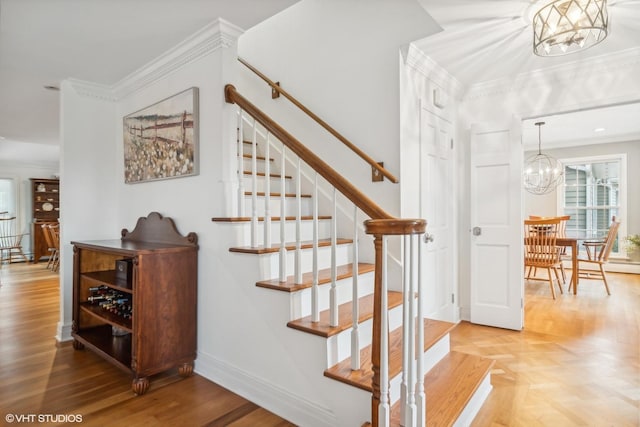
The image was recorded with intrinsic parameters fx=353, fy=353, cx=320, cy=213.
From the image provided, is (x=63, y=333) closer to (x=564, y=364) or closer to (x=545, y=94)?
(x=564, y=364)

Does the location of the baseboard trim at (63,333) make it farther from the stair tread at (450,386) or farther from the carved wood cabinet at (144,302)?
the stair tread at (450,386)

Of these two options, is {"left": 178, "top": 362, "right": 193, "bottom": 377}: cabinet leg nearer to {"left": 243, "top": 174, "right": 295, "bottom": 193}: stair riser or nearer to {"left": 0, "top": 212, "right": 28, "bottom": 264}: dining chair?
{"left": 243, "top": 174, "right": 295, "bottom": 193}: stair riser

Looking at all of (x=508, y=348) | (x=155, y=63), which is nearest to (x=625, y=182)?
(x=508, y=348)

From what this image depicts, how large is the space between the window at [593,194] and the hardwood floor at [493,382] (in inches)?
141

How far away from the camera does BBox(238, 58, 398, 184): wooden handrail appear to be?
2.43 meters

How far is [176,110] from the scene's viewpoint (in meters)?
2.58

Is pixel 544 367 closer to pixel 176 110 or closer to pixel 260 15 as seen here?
pixel 260 15

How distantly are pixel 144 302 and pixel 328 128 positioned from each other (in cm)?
175

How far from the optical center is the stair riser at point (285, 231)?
2186 millimetres

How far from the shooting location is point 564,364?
2.48 metres

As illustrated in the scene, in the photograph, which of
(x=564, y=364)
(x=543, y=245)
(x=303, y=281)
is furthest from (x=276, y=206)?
(x=543, y=245)

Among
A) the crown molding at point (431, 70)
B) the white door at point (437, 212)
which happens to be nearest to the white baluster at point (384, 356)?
the white door at point (437, 212)

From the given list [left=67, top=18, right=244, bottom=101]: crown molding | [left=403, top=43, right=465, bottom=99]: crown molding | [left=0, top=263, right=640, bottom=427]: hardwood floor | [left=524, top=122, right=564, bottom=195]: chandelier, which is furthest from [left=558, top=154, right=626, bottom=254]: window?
[left=67, top=18, right=244, bottom=101]: crown molding

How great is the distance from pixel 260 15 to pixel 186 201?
1.32 m
